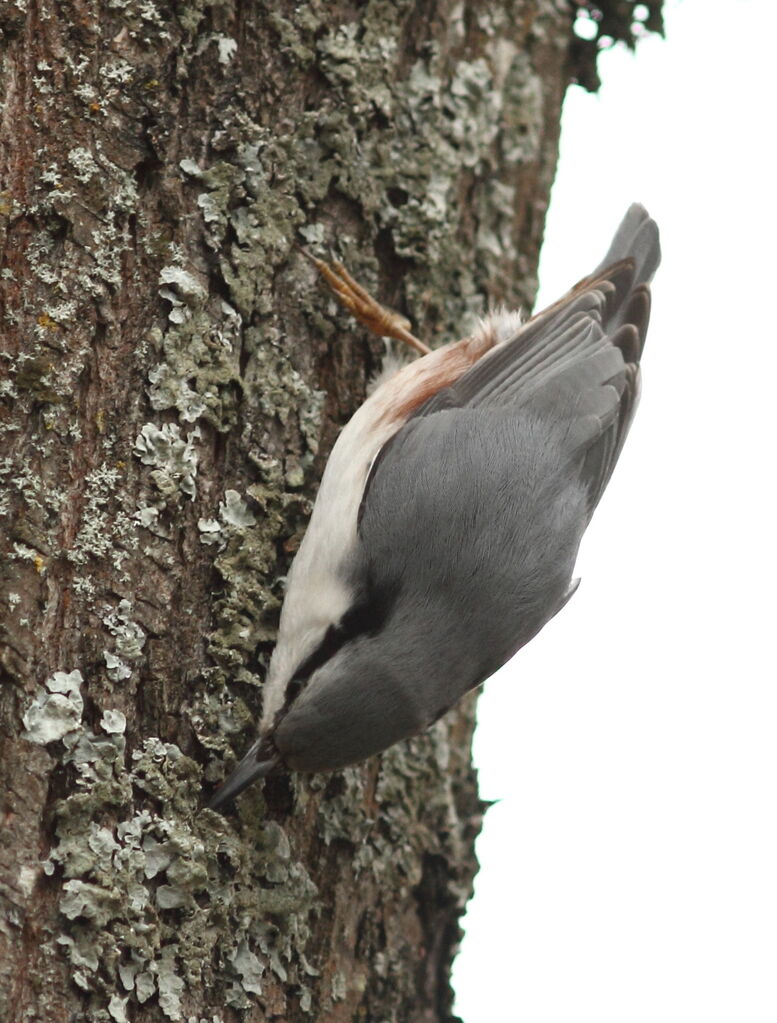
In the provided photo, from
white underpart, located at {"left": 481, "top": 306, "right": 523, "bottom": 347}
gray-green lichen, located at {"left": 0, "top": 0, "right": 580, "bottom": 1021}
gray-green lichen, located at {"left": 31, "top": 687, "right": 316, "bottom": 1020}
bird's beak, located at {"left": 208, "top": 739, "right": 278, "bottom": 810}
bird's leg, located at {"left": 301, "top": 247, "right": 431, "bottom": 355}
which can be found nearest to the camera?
gray-green lichen, located at {"left": 31, "top": 687, "right": 316, "bottom": 1020}

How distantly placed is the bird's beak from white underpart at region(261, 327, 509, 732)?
0.08 meters

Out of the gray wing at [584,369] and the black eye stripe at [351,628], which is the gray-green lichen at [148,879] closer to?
the black eye stripe at [351,628]

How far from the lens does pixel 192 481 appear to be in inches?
89.7

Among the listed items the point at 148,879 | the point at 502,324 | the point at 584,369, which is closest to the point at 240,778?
the point at 148,879

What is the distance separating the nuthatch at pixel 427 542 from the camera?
228 centimetres

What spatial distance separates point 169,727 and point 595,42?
2.25m

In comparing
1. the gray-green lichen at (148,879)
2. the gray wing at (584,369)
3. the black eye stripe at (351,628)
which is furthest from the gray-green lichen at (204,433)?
the gray wing at (584,369)

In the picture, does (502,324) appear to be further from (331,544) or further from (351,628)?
(351,628)

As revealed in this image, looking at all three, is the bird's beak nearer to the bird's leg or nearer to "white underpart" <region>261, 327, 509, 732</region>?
"white underpart" <region>261, 327, 509, 732</region>

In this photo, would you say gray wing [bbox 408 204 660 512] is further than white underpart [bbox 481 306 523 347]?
No

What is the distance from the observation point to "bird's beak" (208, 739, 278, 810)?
2.19 meters

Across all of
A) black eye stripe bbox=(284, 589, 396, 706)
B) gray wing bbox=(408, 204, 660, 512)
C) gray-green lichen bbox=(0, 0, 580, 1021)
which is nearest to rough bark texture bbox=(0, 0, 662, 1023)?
gray-green lichen bbox=(0, 0, 580, 1021)

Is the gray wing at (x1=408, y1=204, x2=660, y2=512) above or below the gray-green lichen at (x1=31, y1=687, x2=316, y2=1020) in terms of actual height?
above

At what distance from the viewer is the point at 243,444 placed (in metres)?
2.42
